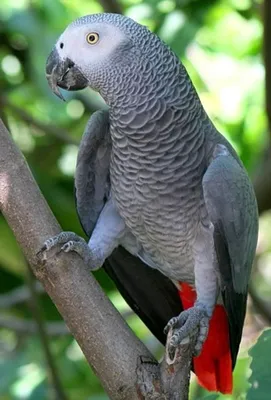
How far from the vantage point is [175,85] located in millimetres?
1477

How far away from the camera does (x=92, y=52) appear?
4.67 feet

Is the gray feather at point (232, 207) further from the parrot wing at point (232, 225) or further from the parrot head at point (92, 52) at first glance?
the parrot head at point (92, 52)

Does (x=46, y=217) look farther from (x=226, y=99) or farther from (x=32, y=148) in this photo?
(x=32, y=148)

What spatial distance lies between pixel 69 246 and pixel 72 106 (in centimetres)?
127

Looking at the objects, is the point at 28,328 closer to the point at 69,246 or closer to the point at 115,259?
the point at 115,259

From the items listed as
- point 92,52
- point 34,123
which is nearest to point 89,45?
point 92,52

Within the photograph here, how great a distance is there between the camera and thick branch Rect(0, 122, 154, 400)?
1223mm

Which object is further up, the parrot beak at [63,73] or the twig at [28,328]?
the parrot beak at [63,73]

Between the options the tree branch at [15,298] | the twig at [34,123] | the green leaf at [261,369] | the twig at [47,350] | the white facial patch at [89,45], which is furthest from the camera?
the tree branch at [15,298]

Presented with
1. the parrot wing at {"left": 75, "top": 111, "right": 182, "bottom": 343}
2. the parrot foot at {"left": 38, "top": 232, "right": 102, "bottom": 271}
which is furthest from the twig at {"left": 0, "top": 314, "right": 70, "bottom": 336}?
the parrot foot at {"left": 38, "top": 232, "right": 102, "bottom": 271}

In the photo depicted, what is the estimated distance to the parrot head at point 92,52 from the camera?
1.42 m

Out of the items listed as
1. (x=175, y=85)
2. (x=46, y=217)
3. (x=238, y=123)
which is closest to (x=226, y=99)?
(x=238, y=123)

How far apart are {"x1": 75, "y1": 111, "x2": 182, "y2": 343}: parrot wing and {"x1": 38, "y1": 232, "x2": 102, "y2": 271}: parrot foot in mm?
164

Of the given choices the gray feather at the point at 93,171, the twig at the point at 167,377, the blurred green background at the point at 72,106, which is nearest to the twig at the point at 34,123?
the blurred green background at the point at 72,106
